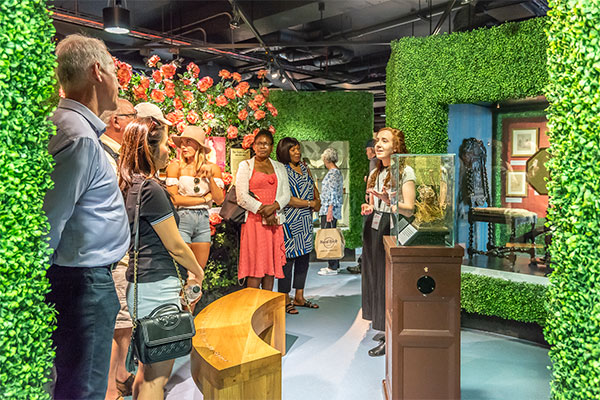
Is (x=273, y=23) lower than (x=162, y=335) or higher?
higher

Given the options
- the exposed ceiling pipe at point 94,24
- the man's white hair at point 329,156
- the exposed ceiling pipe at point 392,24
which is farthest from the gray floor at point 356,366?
the exposed ceiling pipe at point 94,24

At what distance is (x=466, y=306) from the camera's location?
4.18m

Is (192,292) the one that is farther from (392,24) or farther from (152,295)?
(392,24)

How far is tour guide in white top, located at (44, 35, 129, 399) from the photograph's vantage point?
4.76ft

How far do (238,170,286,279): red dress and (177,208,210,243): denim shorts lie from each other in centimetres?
50

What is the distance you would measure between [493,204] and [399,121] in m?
1.26

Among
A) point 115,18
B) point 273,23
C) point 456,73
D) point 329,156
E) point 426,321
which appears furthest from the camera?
point 273,23

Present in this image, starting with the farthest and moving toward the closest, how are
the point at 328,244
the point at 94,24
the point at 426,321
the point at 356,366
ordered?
1. the point at 94,24
2. the point at 328,244
3. the point at 356,366
4. the point at 426,321

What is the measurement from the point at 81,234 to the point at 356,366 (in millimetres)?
2511

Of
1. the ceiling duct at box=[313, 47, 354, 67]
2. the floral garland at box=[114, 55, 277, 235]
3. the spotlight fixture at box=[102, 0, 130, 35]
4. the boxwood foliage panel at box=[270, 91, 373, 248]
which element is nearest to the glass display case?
the floral garland at box=[114, 55, 277, 235]

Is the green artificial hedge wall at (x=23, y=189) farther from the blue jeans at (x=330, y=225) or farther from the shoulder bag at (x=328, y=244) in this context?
the blue jeans at (x=330, y=225)

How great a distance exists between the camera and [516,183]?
4.35m

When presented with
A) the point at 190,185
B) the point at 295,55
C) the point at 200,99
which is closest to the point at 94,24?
the point at 200,99

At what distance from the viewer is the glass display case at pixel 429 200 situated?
99.4 inches
